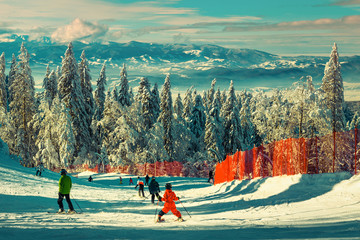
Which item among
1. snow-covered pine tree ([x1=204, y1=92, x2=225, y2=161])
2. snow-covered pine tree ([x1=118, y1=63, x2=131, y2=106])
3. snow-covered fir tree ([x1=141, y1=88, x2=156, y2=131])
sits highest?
snow-covered pine tree ([x1=118, y1=63, x2=131, y2=106])

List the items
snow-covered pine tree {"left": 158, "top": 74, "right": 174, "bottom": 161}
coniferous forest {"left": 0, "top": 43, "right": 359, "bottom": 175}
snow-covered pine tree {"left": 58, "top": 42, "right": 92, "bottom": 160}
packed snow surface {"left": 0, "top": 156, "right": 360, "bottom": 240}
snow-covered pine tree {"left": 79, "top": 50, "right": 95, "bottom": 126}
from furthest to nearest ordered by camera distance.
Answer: snow-covered pine tree {"left": 79, "top": 50, "right": 95, "bottom": 126}
snow-covered pine tree {"left": 158, "top": 74, "right": 174, "bottom": 161}
snow-covered pine tree {"left": 58, "top": 42, "right": 92, "bottom": 160}
coniferous forest {"left": 0, "top": 43, "right": 359, "bottom": 175}
packed snow surface {"left": 0, "top": 156, "right": 360, "bottom": 240}

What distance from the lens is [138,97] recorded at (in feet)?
219

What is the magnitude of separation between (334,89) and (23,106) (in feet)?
128

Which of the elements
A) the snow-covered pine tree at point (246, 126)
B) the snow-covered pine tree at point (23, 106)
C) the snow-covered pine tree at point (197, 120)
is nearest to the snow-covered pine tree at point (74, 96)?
the snow-covered pine tree at point (23, 106)

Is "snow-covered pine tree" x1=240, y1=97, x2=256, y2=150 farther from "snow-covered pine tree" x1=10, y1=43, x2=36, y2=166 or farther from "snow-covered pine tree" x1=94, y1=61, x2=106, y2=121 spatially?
"snow-covered pine tree" x1=10, y1=43, x2=36, y2=166

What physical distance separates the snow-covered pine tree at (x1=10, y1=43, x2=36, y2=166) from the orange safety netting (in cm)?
3650

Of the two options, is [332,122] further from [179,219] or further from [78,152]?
[179,219]

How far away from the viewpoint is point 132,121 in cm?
5928

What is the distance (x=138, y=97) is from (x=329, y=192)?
53.2 m

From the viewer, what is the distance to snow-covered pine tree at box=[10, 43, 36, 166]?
52594 millimetres

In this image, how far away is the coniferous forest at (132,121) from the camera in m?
47.8

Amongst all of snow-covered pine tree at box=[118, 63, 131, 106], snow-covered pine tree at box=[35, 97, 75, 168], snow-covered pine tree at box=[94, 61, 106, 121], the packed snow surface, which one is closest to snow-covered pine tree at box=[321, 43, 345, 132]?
snow-covered pine tree at box=[118, 63, 131, 106]

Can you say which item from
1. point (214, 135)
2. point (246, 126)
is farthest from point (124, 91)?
point (246, 126)

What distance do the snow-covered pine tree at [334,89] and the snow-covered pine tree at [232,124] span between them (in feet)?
51.7
